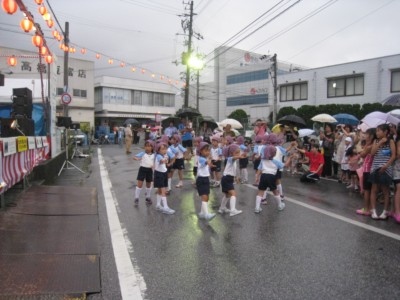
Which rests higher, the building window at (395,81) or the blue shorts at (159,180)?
the building window at (395,81)

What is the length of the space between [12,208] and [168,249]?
3725 mm

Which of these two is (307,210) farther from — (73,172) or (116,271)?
(73,172)

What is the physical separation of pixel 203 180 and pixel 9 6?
6592 millimetres

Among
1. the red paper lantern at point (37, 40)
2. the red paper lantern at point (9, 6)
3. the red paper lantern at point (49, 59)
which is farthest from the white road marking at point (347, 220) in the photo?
the red paper lantern at point (49, 59)

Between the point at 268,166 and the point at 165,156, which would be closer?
the point at 268,166

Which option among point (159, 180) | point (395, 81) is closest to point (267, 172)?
point (159, 180)

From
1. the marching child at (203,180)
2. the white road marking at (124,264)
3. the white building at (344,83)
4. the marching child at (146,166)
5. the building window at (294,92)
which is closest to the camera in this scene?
Result: the white road marking at (124,264)

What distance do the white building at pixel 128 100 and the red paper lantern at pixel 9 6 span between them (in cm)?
4456

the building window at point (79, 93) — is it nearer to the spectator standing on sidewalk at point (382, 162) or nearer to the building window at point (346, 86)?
the building window at point (346, 86)

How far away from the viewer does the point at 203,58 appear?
32.6m

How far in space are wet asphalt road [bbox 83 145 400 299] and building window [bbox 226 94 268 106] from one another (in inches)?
2127

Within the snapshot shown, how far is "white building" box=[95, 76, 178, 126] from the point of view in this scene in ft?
178

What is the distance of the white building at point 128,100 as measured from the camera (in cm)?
5438

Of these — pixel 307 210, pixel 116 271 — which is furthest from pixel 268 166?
pixel 116 271
